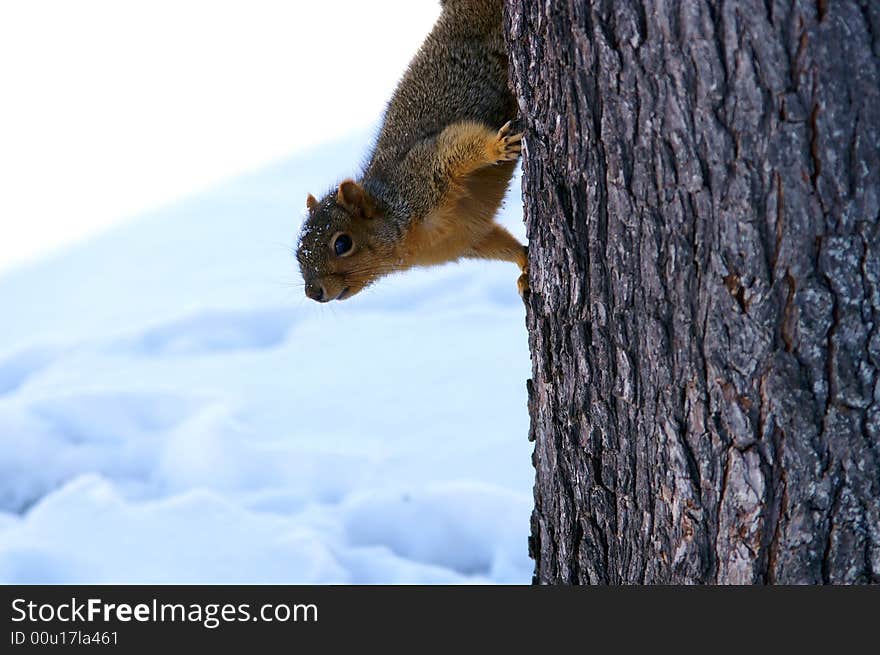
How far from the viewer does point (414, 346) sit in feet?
15.4

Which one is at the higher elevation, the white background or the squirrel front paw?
the white background

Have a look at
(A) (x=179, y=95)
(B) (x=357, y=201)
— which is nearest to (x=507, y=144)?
(B) (x=357, y=201)

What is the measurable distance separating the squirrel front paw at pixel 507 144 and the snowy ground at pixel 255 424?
82 cm

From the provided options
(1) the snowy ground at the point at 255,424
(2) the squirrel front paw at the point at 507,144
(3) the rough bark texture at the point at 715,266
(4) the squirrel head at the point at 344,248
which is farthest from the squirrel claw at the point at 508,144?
(1) the snowy ground at the point at 255,424

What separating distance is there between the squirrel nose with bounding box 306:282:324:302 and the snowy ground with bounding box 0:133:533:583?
7.2 inches

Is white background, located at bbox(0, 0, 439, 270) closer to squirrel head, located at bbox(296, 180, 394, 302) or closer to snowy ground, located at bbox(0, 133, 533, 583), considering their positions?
snowy ground, located at bbox(0, 133, 533, 583)

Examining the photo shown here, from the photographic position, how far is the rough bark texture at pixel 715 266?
60.6 inches

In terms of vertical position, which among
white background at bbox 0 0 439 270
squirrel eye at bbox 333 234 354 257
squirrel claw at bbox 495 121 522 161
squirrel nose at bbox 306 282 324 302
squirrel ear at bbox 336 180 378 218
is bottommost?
squirrel nose at bbox 306 282 324 302

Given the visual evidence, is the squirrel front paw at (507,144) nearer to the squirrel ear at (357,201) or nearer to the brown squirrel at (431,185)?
the brown squirrel at (431,185)

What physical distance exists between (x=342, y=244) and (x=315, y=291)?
16 cm

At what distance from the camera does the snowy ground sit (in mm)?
3383

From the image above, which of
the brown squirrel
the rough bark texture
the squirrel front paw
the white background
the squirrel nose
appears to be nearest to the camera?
the rough bark texture

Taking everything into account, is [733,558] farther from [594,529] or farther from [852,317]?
[852,317]

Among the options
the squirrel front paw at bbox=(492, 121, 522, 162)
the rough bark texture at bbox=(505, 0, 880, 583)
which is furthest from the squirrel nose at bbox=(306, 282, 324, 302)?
the rough bark texture at bbox=(505, 0, 880, 583)
